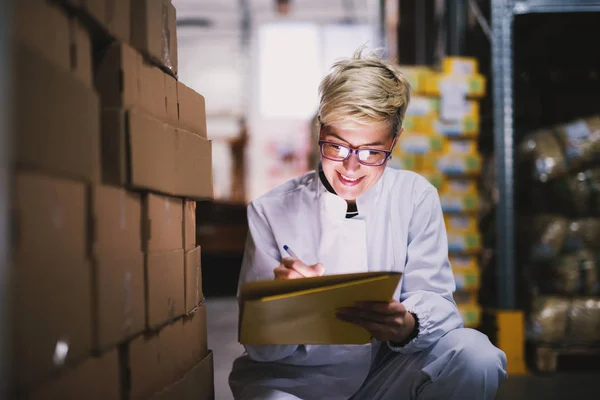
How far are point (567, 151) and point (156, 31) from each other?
2750 millimetres

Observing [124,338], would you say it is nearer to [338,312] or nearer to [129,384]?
[129,384]

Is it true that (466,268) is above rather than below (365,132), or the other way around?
below

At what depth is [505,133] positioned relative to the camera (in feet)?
11.7

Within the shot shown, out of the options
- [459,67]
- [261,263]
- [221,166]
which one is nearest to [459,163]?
[459,67]

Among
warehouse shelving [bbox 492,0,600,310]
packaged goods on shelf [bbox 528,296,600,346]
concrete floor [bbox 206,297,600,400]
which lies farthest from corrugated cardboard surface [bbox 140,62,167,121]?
packaged goods on shelf [bbox 528,296,600,346]

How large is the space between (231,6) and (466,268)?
6995mm

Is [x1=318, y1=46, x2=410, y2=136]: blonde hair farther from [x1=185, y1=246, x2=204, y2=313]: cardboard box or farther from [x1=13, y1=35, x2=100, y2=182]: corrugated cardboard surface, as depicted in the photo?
[x1=13, y1=35, x2=100, y2=182]: corrugated cardboard surface

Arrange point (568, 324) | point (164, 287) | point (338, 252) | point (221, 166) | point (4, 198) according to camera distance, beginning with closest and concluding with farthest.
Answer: point (4, 198)
point (164, 287)
point (338, 252)
point (568, 324)
point (221, 166)

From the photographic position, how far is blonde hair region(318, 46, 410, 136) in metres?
1.74

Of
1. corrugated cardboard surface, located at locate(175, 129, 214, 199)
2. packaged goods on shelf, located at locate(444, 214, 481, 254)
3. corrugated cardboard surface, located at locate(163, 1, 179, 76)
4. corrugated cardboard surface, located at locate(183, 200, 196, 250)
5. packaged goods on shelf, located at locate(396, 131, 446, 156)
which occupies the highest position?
corrugated cardboard surface, located at locate(163, 1, 179, 76)

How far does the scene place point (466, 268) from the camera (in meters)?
4.04

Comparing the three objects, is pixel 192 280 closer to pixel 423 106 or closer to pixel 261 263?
pixel 261 263

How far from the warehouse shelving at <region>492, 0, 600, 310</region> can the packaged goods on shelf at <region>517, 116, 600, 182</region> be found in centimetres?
16

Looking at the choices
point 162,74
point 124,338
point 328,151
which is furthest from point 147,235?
point 328,151
